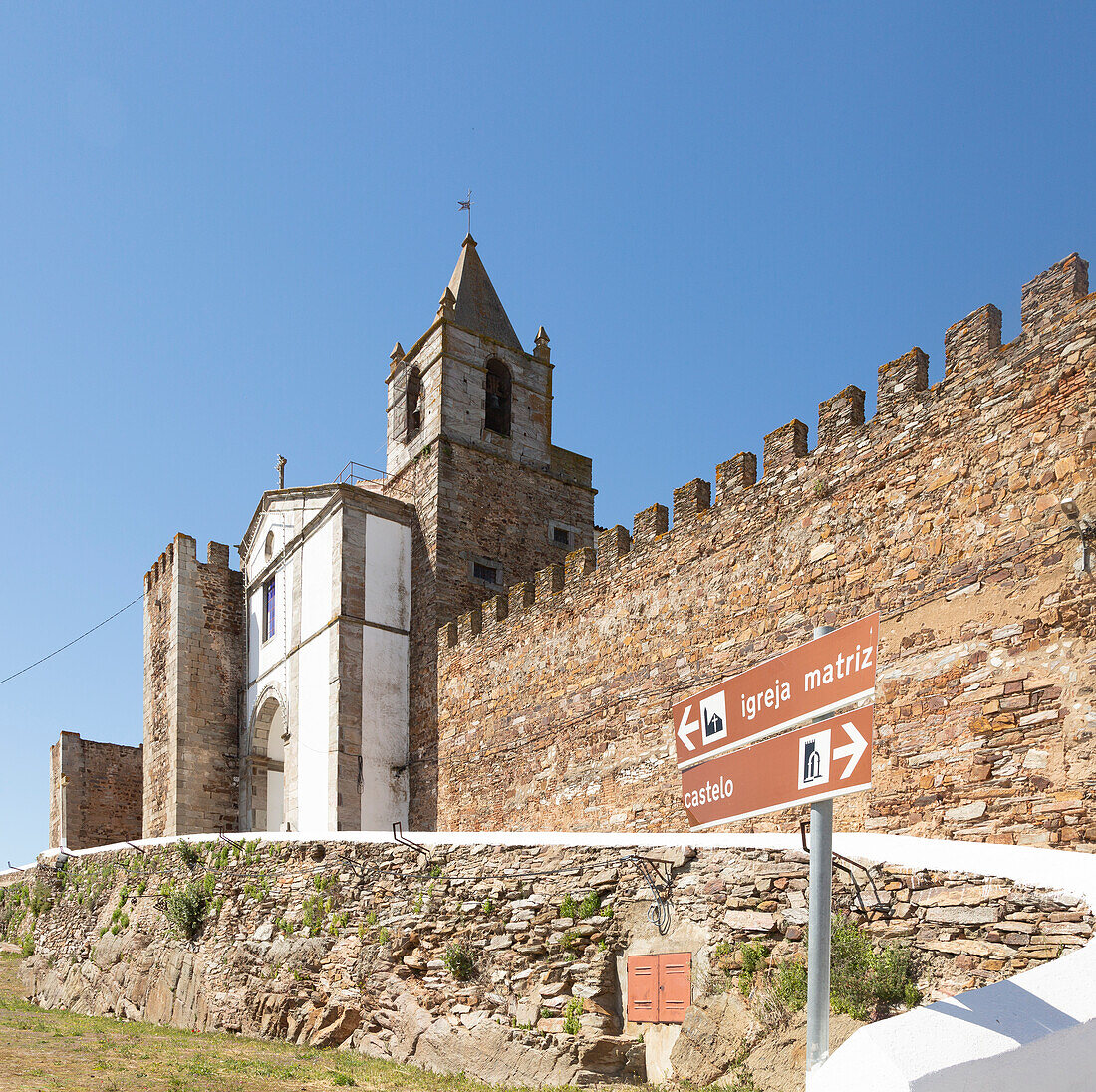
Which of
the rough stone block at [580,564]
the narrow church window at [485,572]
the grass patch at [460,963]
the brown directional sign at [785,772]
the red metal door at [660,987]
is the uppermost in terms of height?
the narrow church window at [485,572]

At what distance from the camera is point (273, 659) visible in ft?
73.6

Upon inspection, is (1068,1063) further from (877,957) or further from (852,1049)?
(877,957)

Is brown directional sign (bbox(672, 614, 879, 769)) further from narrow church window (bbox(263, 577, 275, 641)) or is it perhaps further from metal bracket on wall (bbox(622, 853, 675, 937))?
narrow church window (bbox(263, 577, 275, 641))

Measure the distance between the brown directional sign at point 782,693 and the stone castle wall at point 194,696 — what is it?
20.2 meters

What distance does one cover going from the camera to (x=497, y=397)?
22.7 metres

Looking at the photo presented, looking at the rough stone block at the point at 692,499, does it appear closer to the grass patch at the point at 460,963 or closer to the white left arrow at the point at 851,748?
the grass patch at the point at 460,963

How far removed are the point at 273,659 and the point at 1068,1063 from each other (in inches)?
792

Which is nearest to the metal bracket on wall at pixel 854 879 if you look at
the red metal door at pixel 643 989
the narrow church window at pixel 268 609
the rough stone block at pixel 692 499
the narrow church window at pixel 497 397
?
the red metal door at pixel 643 989

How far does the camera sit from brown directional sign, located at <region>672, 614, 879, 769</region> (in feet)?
12.5

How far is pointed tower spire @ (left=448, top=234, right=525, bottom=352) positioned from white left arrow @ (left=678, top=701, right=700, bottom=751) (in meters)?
18.3

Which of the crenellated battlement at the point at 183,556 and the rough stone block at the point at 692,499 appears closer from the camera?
the rough stone block at the point at 692,499

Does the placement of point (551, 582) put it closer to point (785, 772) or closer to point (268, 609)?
point (268, 609)

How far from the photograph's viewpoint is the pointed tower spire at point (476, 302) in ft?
74.6

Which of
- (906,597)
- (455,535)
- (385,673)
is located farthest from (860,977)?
(455,535)
